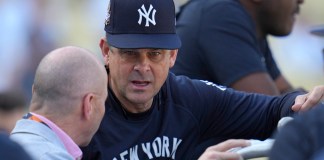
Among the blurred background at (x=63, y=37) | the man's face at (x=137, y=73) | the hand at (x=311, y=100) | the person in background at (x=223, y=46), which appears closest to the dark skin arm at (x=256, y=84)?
the person in background at (x=223, y=46)

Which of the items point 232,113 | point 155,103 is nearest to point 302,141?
point 155,103

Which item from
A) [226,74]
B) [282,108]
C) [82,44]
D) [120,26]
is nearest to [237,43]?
[226,74]

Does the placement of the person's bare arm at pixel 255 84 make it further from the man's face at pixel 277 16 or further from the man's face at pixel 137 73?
the man's face at pixel 137 73

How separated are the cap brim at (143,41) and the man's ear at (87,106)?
0.51 metres

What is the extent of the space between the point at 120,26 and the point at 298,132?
204cm

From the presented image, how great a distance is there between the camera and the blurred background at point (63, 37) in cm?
914

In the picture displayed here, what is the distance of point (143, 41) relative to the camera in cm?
349

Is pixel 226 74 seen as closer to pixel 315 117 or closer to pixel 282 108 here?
pixel 282 108

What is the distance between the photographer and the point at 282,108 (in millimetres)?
3758

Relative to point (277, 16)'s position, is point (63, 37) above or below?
below

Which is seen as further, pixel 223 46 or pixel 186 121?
pixel 223 46

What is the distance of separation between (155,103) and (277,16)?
141 cm

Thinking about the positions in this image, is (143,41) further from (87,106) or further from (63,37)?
(63,37)

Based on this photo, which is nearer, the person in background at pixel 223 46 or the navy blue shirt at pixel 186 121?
the navy blue shirt at pixel 186 121
